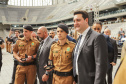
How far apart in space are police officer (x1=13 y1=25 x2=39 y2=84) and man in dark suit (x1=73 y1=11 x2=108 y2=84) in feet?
5.96

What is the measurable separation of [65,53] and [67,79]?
0.51m

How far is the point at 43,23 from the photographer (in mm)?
54500

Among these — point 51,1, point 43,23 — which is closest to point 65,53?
point 43,23

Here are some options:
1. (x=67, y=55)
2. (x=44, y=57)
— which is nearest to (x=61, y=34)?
(x=67, y=55)

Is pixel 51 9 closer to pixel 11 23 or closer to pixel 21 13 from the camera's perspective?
pixel 21 13

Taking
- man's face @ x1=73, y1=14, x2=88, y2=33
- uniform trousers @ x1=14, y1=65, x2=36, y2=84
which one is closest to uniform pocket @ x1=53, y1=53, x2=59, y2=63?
man's face @ x1=73, y1=14, x2=88, y2=33

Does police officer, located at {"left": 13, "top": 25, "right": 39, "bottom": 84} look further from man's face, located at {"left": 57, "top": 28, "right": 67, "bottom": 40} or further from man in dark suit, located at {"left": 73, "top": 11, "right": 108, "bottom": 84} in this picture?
man in dark suit, located at {"left": 73, "top": 11, "right": 108, "bottom": 84}

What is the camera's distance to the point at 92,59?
6.42ft

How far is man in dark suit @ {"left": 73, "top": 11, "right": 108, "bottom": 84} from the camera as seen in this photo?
1.81 m

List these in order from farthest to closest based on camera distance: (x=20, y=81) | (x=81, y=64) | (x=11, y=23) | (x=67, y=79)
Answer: (x=11, y=23) → (x=20, y=81) → (x=67, y=79) → (x=81, y=64)

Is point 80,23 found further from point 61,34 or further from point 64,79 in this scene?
point 64,79

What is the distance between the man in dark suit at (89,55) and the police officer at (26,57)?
1.82 metres

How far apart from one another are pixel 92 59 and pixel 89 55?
0.09 m

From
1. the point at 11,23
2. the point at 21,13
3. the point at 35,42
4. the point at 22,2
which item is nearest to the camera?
the point at 35,42
